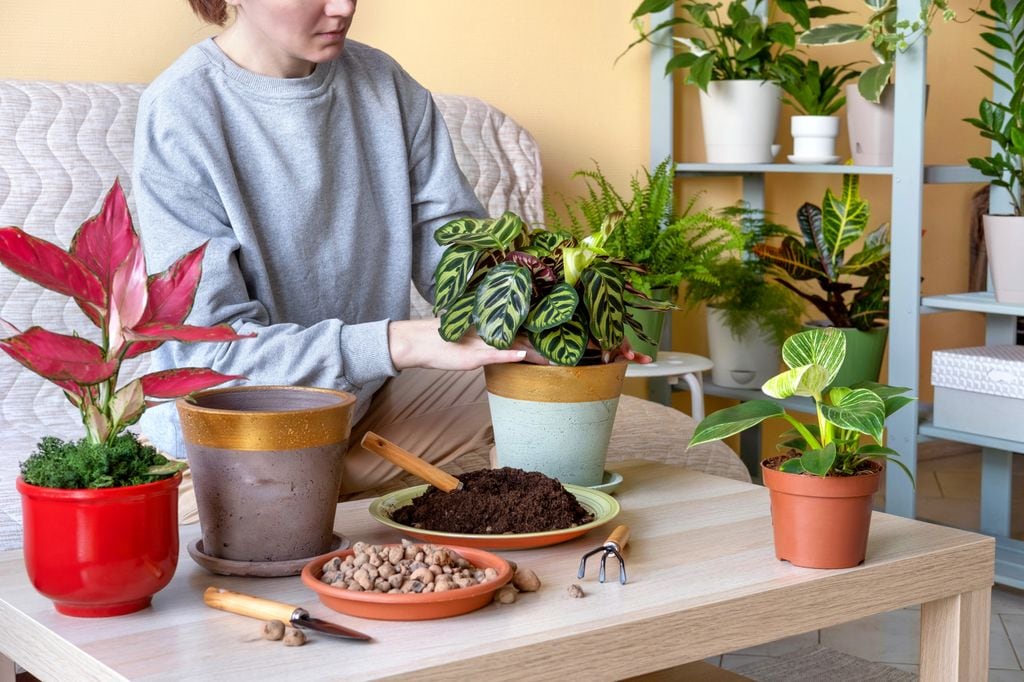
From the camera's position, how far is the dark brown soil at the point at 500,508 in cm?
109

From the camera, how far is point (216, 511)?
1.00 meters

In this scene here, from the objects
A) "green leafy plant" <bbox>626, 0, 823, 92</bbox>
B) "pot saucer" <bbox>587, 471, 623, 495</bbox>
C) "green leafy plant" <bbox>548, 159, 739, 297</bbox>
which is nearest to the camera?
"pot saucer" <bbox>587, 471, 623, 495</bbox>

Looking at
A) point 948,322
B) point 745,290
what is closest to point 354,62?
point 745,290

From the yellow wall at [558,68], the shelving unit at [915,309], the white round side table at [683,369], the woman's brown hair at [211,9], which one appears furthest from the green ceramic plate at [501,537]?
the shelving unit at [915,309]

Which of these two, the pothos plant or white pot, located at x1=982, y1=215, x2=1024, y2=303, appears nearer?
the pothos plant

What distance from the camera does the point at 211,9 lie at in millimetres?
1771

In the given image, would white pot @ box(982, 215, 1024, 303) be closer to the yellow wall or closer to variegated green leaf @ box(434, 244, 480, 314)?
the yellow wall

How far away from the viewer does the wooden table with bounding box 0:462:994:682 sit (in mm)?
830

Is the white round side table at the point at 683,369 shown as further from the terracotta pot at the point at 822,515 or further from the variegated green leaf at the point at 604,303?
the terracotta pot at the point at 822,515

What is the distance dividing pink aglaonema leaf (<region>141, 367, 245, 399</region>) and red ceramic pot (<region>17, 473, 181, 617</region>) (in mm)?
64

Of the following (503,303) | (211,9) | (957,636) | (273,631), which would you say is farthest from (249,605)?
(211,9)

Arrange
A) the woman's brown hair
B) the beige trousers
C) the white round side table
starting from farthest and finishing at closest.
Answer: the white round side table < the woman's brown hair < the beige trousers

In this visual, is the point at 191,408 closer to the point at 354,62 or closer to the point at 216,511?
Result: the point at 216,511

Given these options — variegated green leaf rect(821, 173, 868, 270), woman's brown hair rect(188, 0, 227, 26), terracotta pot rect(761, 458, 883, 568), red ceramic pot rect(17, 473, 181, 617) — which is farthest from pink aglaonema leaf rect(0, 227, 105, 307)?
variegated green leaf rect(821, 173, 868, 270)
